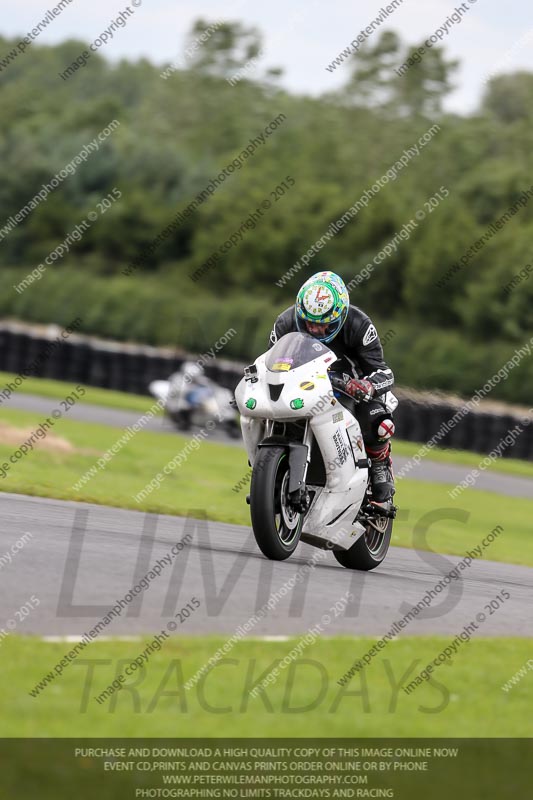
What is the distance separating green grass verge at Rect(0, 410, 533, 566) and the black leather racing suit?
2874mm

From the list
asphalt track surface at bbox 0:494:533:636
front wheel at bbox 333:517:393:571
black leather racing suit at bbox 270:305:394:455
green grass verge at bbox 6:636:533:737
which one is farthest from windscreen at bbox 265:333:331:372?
green grass verge at bbox 6:636:533:737

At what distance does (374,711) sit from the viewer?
5.21m

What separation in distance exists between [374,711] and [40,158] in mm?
58401

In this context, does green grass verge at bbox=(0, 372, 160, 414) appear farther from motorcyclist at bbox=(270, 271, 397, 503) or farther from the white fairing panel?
the white fairing panel

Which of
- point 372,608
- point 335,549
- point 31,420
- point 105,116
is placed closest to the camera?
point 372,608

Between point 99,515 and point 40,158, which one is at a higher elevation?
point 99,515

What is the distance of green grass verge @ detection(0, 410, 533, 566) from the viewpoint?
12.1 meters

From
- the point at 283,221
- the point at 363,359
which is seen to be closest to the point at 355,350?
the point at 363,359

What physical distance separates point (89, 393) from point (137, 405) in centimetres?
159

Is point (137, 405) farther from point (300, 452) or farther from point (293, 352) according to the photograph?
point (300, 452)
